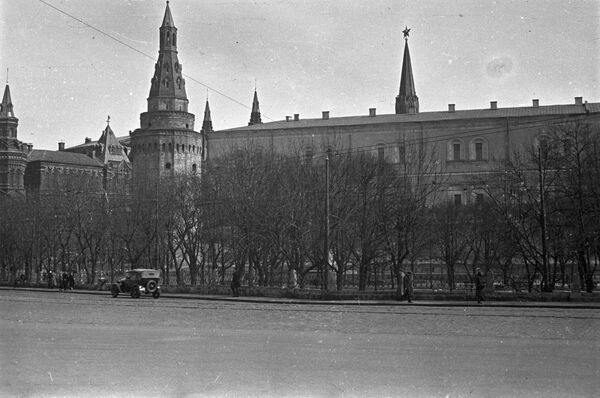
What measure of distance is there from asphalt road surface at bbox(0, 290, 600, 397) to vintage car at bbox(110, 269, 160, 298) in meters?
19.2

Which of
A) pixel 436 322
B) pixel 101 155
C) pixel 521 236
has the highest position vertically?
pixel 101 155

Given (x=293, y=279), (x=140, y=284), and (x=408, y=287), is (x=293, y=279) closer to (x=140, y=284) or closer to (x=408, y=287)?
(x=140, y=284)

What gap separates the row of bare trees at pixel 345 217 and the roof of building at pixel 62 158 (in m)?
87.5

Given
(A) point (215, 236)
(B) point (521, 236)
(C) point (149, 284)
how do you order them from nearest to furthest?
(C) point (149, 284) < (B) point (521, 236) < (A) point (215, 236)

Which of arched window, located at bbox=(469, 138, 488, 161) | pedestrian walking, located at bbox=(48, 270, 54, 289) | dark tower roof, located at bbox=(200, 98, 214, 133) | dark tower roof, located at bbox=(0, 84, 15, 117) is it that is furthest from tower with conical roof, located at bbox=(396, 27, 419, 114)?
pedestrian walking, located at bbox=(48, 270, 54, 289)

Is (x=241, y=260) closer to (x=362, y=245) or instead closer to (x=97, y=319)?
(x=362, y=245)

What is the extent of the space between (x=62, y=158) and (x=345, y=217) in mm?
118787

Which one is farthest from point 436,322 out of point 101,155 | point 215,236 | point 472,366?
point 101,155

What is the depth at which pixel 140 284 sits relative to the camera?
131ft

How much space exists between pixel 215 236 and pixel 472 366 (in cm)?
4070

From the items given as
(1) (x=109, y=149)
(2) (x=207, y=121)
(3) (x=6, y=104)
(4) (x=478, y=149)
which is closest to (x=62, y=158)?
(1) (x=109, y=149)

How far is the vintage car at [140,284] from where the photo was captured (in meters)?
39.7

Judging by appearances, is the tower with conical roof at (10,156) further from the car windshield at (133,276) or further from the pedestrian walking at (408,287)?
the pedestrian walking at (408,287)

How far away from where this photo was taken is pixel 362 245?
4581 cm
